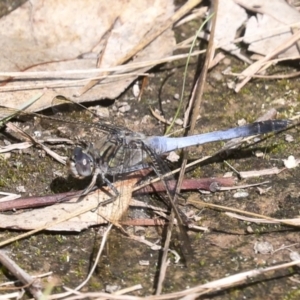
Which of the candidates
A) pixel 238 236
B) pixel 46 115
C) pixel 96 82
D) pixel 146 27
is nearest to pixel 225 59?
pixel 146 27

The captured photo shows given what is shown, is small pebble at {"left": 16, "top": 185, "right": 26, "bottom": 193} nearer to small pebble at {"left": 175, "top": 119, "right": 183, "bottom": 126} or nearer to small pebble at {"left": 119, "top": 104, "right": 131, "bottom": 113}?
small pebble at {"left": 119, "top": 104, "right": 131, "bottom": 113}

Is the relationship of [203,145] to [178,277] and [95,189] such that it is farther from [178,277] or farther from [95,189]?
[178,277]

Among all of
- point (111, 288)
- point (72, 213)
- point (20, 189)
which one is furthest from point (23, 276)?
point (20, 189)

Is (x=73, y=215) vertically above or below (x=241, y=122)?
below

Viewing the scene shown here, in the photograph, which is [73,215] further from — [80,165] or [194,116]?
[194,116]

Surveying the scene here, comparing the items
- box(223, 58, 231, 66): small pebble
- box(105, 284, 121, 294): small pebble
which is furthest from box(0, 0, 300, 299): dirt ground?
box(223, 58, 231, 66): small pebble

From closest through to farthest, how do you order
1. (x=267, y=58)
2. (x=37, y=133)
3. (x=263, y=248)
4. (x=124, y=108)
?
(x=263, y=248) < (x=37, y=133) < (x=124, y=108) < (x=267, y=58)

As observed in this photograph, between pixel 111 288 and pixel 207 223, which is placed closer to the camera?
pixel 111 288
